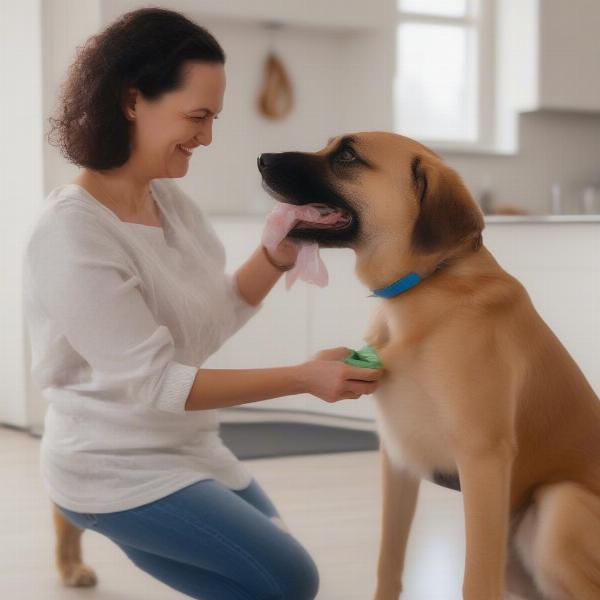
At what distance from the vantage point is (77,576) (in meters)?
2.26

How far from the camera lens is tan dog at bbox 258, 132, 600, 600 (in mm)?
1496

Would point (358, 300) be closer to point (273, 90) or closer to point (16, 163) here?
point (273, 90)

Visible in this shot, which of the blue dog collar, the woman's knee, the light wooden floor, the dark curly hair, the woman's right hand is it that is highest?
the dark curly hair

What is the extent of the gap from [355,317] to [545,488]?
2.69 m

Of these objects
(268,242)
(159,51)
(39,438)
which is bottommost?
(39,438)

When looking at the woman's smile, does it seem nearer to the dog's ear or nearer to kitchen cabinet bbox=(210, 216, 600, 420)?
the dog's ear

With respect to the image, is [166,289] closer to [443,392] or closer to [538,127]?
[443,392]

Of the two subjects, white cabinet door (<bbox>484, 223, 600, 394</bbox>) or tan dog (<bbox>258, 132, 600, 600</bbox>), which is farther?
white cabinet door (<bbox>484, 223, 600, 394</bbox>)

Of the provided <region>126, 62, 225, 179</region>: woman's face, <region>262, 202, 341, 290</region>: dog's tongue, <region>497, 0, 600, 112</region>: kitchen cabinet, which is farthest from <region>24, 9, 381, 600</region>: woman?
<region>497, 0, 600, 112</region>: kitchen cabinet

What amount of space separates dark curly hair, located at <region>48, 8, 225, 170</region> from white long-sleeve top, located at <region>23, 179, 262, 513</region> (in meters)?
0.10

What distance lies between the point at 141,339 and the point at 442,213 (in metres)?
0.55

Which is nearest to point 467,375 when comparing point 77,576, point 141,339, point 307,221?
point 307,221

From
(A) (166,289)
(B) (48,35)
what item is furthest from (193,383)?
(B) (48,35)

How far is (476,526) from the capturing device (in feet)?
4.88
